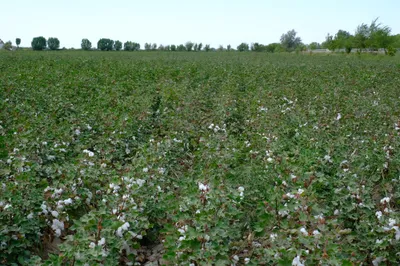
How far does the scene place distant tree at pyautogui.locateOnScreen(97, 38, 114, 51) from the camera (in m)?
68.7

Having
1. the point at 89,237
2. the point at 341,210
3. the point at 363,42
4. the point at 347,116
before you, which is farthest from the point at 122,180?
the point at 363,42

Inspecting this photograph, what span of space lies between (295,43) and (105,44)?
45360mm

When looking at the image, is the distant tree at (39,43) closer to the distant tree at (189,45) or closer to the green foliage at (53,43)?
the green foliage at (53,43)

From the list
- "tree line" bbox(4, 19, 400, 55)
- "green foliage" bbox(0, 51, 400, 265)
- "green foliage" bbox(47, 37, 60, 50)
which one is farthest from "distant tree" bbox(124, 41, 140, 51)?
"green foliage" bbox(0, 51, 400, 265)

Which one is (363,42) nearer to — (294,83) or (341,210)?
(294,83)

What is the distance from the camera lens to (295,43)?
9281 cm

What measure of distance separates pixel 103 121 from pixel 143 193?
2.85 m

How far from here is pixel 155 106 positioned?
7.82 meters

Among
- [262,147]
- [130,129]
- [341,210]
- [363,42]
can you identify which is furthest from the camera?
[363,42]

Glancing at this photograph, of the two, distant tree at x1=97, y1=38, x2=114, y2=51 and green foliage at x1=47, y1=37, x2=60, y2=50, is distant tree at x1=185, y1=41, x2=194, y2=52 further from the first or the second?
green foliage at x1=47, y1=37, x2=60, y2=50

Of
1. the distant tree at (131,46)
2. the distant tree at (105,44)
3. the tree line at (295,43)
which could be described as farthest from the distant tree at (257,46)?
the distant tree at (105,44)

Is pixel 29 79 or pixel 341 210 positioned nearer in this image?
pixel 341 210

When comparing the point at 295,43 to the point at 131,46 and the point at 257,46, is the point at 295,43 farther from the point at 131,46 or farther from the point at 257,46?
the point at 131,46

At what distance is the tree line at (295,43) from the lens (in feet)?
153
